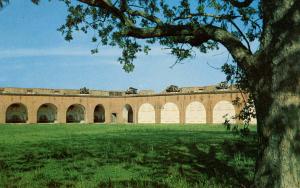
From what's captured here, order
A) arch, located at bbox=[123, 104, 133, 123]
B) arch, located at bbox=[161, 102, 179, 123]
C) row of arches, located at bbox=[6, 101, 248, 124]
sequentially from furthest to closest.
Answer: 1. arch, located at bbox=[123, 104, 133, 123]
2. arch, located at bbox=[161, 102, 179, 123]
3. row of arches, located at bbox=[6, 101, 248, 124]

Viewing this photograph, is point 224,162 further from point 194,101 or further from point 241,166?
point 194,101

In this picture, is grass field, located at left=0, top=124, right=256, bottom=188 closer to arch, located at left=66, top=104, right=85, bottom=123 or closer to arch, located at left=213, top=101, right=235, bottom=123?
arch, located at left=213, top=101, right=235, bottom=123

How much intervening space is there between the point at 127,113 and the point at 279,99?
59.5 m

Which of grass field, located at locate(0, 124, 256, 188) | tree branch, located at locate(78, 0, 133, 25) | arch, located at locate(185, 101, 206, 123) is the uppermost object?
tree branch, located at locate(78, 0, 133, 25)

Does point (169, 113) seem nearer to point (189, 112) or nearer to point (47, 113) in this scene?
point (189, 112)

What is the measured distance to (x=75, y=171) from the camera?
31.0 feet

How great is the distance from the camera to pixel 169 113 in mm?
56250

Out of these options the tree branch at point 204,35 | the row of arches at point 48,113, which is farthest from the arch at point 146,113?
the tree branch at point 204,35

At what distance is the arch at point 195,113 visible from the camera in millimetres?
52159

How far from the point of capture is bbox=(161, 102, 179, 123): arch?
182 ft

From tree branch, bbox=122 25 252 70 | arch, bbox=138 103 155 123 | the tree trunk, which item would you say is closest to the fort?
arch, bbox=138 103 155 123

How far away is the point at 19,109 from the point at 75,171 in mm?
50956

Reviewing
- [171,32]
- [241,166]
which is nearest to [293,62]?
[171,32]

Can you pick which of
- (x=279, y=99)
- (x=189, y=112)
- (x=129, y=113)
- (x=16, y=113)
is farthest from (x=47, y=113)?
(x=279, y=99)
